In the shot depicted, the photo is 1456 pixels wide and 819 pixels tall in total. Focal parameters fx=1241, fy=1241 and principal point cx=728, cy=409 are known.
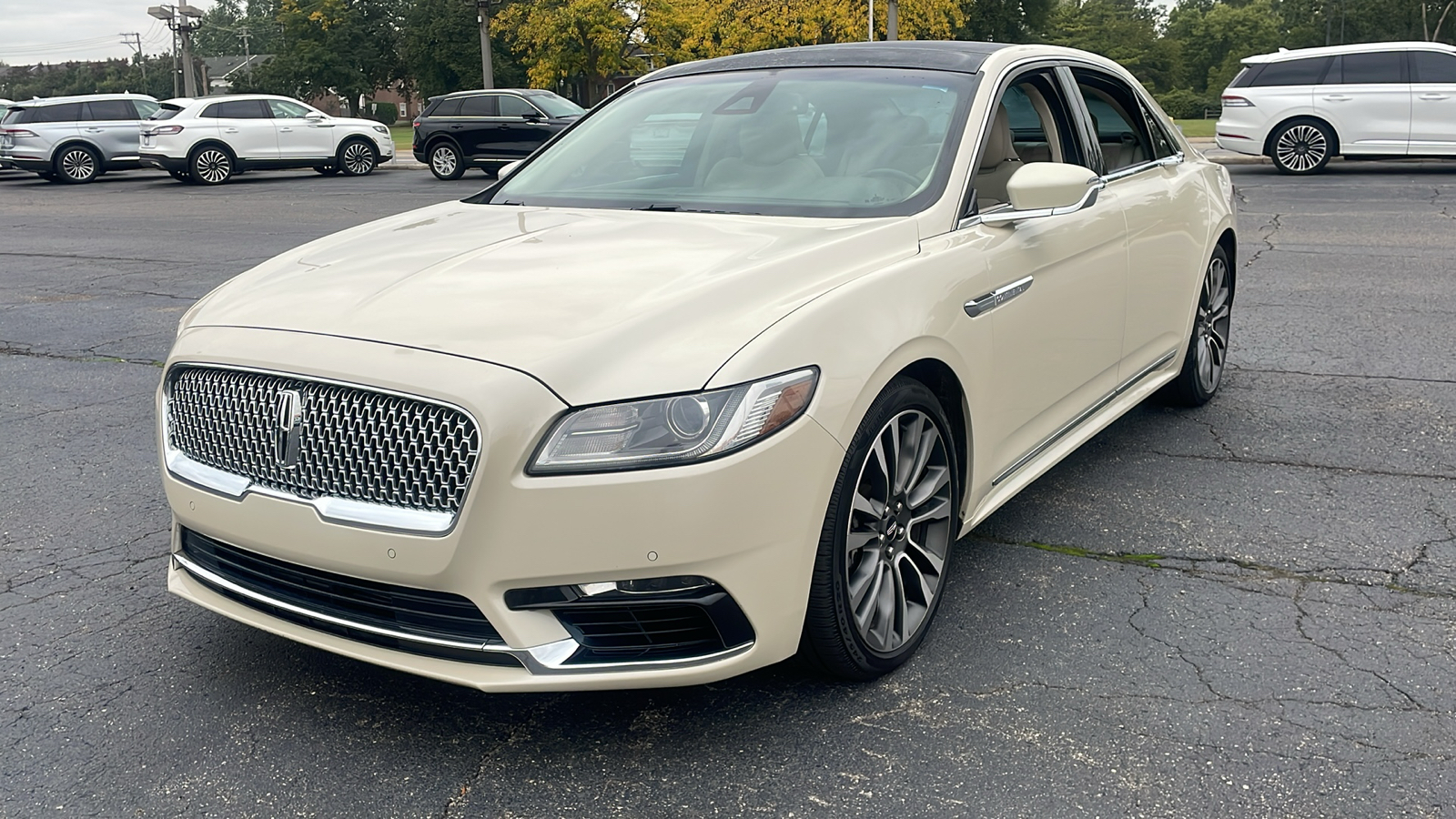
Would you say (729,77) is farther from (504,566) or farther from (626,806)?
(626,806)

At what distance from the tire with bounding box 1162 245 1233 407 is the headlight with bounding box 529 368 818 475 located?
3.40 m

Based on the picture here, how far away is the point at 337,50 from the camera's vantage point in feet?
256

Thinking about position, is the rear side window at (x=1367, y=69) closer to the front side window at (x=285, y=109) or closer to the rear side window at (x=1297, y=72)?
the rear side window at (x=1297, y=72)

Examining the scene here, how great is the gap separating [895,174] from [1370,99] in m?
16.2

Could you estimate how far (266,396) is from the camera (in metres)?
2.86

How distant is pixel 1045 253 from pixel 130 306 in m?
7.70

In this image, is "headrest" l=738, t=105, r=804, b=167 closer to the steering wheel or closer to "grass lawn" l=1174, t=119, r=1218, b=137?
the steering wheel

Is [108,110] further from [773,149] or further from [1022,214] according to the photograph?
[1022,214]

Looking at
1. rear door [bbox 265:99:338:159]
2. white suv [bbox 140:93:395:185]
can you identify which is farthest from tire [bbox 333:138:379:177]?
rear door [bbox 265:99:338:159]

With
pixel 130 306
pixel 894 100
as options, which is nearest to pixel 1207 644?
pixel 894 100

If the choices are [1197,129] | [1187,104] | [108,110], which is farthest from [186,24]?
[1187,104]

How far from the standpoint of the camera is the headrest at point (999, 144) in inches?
155

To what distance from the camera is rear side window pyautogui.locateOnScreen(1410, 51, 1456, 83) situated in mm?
16844

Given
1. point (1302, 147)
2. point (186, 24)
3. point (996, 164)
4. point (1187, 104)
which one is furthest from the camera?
point (1187, 104)
